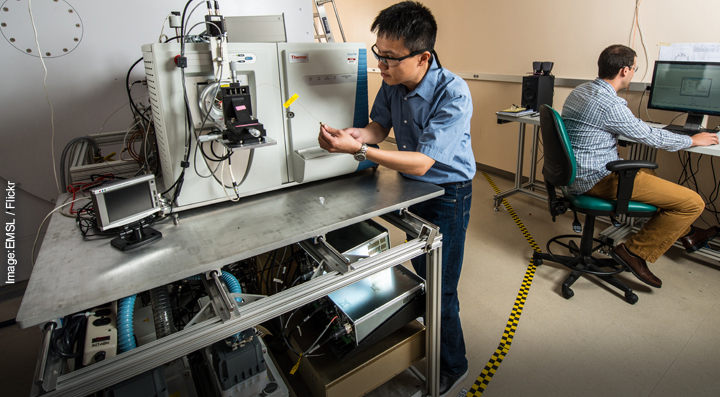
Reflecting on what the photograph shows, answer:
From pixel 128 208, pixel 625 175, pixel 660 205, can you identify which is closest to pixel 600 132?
pixel 625 175

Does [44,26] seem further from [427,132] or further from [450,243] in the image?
[450,243]

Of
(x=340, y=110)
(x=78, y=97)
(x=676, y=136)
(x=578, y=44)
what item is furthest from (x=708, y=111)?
(x=78, y=97)

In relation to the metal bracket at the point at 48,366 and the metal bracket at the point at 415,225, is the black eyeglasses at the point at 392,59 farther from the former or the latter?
the metal bracket at the point at 48,366

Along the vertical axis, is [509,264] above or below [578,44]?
below

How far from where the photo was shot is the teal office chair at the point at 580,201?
6.35ft

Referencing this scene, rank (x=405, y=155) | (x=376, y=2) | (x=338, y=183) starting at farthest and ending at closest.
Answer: (x=376, y=2), (x=338, y=183), (x=405, y=155)

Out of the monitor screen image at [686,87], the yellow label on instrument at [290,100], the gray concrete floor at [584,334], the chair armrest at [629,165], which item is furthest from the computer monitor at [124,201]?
the monitor screen image at [686,87]

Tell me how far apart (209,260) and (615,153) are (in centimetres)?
215

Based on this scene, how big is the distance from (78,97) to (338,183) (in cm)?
161

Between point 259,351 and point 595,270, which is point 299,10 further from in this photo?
point 595,270

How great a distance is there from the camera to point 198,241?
1.11m

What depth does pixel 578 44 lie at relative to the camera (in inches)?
121

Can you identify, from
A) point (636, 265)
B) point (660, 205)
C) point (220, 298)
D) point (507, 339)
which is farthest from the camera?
point (636, 265)

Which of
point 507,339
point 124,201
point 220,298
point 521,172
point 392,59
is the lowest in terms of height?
point 507,339
